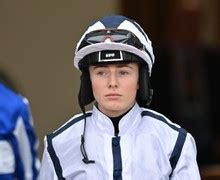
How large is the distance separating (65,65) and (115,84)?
304 centimetres

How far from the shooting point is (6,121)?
4.71m

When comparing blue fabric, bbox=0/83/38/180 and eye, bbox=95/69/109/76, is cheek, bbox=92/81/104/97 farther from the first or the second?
blue fabric, bbox=0/83/38/180

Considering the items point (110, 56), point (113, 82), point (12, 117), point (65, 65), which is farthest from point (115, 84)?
point (65, 65)

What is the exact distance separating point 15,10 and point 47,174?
3.01 meters

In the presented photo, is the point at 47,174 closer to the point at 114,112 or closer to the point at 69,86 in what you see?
the point at 114,112

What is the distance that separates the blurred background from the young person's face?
111 inches

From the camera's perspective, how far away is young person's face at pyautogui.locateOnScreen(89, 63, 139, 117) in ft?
16.2

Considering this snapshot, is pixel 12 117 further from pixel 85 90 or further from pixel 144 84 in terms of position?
pixel 144 84

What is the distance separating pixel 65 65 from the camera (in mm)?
7945

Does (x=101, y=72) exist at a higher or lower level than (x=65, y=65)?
higher

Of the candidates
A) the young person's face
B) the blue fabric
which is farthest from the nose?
the blue fabric

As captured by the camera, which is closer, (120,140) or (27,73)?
(120,140)

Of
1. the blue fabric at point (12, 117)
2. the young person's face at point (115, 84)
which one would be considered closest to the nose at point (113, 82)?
the young person's face at point (115, 84)

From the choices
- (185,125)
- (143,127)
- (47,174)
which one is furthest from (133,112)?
(185,125)
